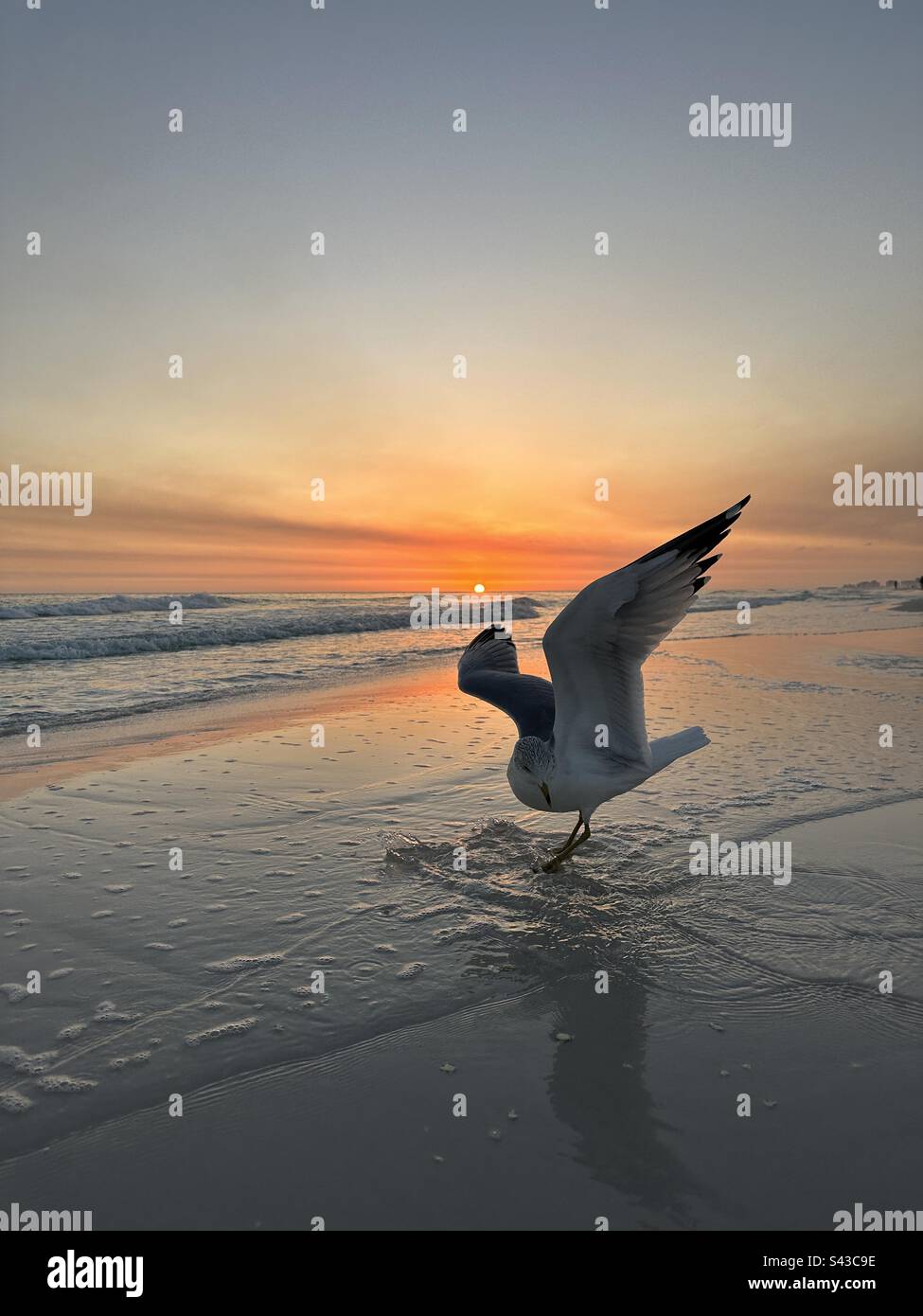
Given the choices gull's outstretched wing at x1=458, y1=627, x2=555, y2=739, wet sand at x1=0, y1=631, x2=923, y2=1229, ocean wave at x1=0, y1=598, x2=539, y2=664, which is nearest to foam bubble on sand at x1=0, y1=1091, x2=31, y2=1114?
wet sand at x1=0, y1=631, x2=923, y2=1229

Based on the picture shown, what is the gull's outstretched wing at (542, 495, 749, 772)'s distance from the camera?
3855 millimetres

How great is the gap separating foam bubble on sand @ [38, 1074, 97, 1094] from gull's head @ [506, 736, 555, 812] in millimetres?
2874

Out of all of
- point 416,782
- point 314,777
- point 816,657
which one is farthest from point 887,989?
point 816,657

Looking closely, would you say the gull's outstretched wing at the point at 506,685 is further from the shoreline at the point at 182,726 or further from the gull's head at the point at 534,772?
the shoreline at the point at 182,726

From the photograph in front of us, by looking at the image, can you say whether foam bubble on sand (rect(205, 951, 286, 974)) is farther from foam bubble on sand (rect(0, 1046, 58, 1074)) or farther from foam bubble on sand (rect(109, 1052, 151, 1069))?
foam bubble on sand (rect(0, 1046, 58, 1074))

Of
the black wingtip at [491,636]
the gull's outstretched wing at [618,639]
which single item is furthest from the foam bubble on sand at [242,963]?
the black wingtip at [491,636]

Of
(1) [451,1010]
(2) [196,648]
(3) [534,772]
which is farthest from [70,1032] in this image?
(2) [196,648]

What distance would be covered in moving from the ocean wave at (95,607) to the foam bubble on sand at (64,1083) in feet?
101

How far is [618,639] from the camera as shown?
14.0ft

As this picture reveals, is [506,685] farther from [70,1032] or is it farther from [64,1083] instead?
[64,1083]

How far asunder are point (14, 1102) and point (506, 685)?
4.14 meters

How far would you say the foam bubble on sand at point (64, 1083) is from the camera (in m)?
2.79

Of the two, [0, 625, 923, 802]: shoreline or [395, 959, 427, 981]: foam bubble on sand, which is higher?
[0, 625, 923, 802]: shoreline
